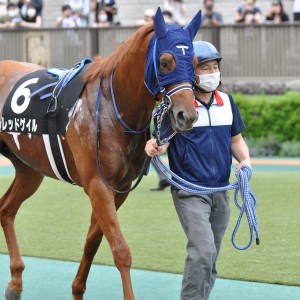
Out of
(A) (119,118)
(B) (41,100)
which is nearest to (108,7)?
(B) (41,100)

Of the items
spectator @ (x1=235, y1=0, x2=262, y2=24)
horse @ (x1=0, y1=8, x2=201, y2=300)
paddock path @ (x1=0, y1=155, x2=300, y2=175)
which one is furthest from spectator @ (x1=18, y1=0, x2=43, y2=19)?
horse @ (x1=0, y1=8, x2=201, y2=300)

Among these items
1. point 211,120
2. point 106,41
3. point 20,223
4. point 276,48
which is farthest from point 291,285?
point 106,41

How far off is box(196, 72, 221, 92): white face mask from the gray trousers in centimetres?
64

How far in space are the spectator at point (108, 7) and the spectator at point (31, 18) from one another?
1.31 m

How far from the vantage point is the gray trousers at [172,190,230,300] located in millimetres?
5262

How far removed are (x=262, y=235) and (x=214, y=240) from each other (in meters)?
3.18

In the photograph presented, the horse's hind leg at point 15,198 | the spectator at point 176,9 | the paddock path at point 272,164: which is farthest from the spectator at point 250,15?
the horse's hind leg at point 15,198

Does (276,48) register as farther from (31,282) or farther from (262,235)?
(31,282)

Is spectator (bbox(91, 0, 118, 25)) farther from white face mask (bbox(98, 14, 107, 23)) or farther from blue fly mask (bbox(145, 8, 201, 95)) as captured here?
blue fly mask (bbox(145, 8, 201, 95))

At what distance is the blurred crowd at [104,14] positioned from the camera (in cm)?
1831

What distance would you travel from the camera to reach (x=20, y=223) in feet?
31.4

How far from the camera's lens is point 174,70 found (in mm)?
5121

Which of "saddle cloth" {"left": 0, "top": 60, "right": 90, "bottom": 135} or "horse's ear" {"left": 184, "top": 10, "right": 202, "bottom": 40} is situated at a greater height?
"horse's ear" {"left": 184, "top": 10, "right": 202, "bottom": 40}

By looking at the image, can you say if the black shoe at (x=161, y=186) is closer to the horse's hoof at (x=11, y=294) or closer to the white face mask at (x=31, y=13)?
the horse's hoof at (x=11, y=294)
